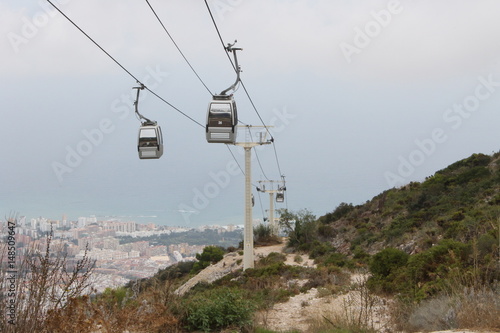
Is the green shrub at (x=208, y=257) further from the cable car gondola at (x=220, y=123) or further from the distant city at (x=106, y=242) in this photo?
the cable car gondola at (x=220, y=123)

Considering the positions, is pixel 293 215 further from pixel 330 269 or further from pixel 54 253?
pixel 54 253

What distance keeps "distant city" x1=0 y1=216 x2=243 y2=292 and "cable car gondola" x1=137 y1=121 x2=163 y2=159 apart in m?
2.08

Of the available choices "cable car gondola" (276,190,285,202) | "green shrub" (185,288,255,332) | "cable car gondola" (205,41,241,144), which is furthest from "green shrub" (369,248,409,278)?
"cable car gondola" (276,190,285,202)

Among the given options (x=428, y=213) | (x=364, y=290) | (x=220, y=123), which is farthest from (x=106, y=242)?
(x=428, y=213)

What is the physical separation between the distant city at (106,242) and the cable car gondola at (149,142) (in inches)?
Result: 81.8

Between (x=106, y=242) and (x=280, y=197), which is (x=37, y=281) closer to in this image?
(x=106, y=242)

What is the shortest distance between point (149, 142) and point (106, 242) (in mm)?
2587

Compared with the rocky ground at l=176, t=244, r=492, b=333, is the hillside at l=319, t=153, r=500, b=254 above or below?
above

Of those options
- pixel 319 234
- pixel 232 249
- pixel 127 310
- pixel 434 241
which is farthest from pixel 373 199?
pixel 127 310

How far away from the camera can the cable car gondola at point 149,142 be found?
1177 cm

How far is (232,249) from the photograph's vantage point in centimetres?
3891

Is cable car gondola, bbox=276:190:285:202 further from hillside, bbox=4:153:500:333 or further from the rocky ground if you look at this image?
the rocky ground

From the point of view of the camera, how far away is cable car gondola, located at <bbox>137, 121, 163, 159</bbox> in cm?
1177

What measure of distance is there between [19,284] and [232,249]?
34003mm
